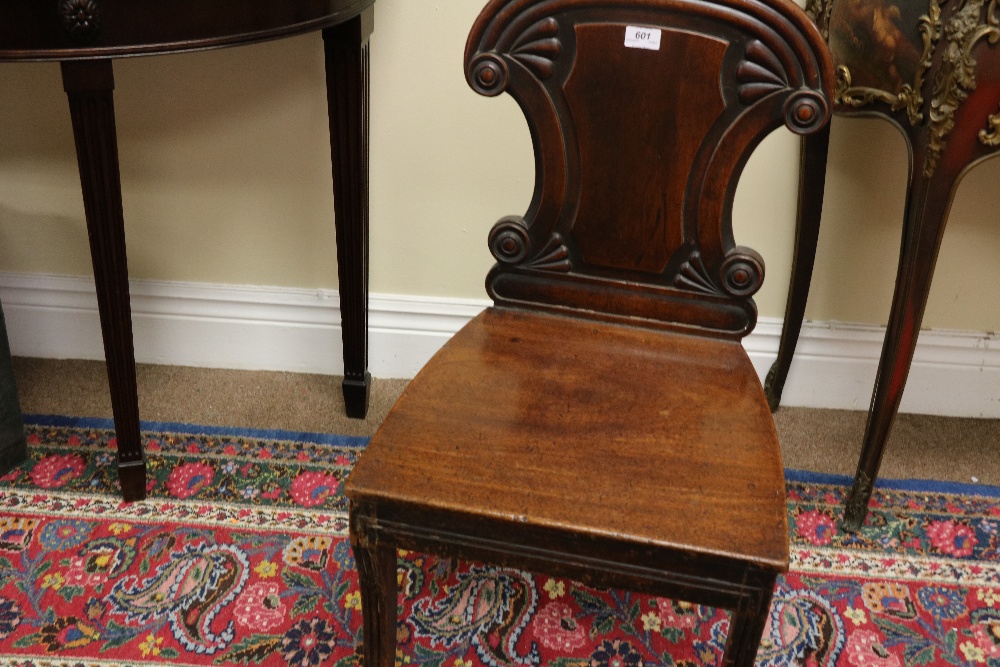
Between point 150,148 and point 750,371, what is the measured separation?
1379 mm

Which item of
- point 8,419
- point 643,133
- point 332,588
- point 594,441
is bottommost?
point 332,588

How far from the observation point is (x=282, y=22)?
4.57 ft

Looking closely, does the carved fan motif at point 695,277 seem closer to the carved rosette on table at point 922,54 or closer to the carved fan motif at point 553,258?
the carved fan motif at point 553,258

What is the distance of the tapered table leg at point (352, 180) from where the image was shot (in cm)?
170

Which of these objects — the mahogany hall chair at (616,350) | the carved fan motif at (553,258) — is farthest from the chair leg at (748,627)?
the carved fan motif at (553,258)

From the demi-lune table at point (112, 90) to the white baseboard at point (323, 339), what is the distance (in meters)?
0.19

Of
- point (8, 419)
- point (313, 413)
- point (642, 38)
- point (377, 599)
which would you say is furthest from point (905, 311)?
point (8, 419)

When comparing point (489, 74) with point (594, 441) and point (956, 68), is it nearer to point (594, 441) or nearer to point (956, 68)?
point (594, 441)

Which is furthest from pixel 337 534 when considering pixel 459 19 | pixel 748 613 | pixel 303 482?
pixel 459 19

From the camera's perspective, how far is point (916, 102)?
4.82ft

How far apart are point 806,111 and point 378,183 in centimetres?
102

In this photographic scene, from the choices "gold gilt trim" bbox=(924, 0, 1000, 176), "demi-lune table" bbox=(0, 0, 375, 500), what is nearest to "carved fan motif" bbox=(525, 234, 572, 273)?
"demi-lune table" bbox=(0, 0, 375, 500)

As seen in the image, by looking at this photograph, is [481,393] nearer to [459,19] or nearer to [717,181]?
[717,181]

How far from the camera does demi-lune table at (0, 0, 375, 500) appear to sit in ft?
4.10
